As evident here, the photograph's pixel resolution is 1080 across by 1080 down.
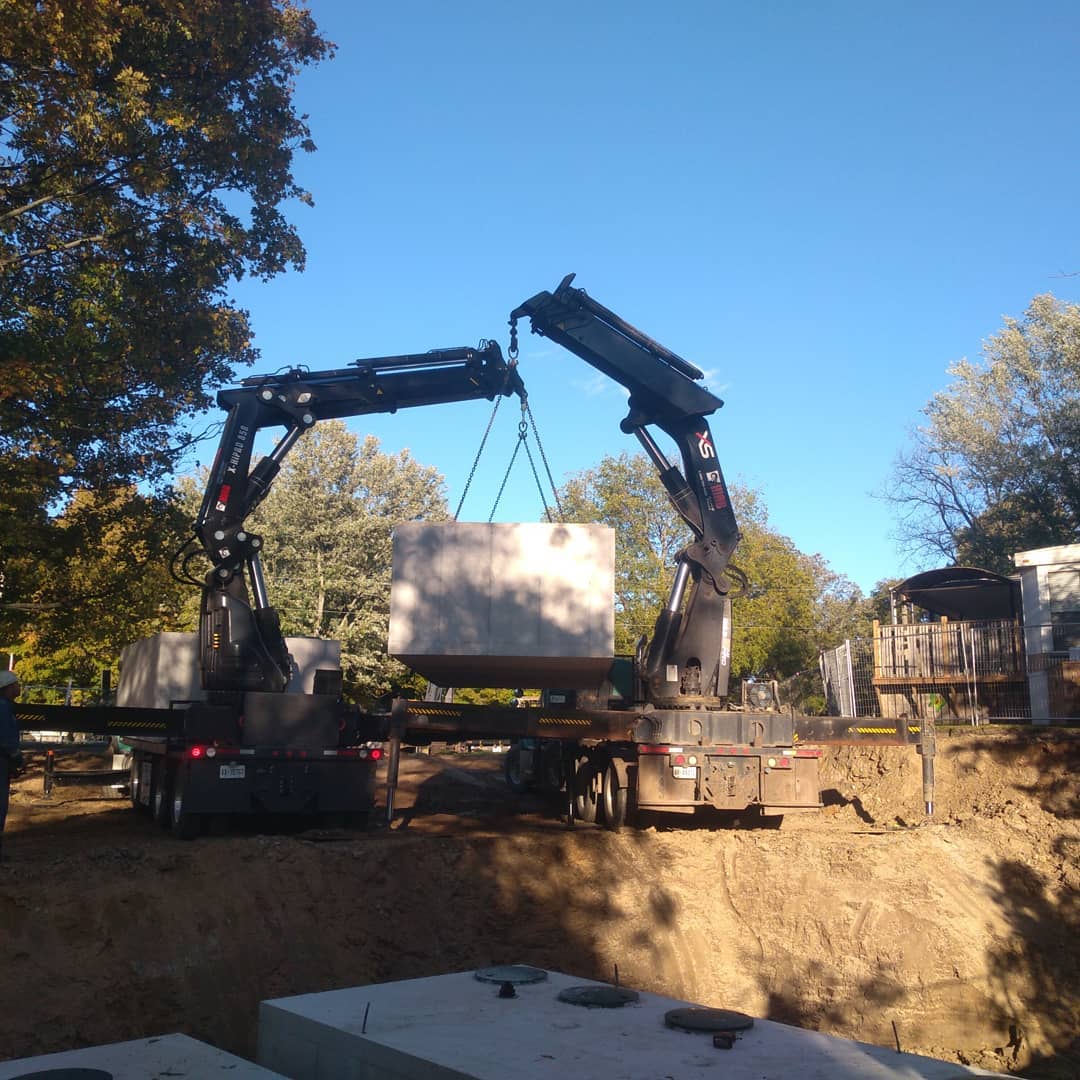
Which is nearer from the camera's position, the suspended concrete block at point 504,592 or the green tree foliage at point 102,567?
the suspended concrete block at point 504,592

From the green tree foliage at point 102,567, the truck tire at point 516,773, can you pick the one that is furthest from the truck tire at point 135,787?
the truck tire at point 516,773

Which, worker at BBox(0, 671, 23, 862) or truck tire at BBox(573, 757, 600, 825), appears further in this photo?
truck tire at BBox(573, 757, 600, 825)

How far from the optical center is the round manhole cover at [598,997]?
5086mm

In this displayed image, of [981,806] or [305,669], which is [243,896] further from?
[981,806]

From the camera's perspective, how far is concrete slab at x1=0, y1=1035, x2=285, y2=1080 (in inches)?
159

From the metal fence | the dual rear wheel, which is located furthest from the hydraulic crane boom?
the metal fence

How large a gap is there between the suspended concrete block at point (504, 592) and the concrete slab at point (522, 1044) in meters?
9.12

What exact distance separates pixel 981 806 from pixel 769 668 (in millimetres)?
29447

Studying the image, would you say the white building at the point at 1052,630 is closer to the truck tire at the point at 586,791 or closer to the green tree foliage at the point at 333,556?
the truck tire at the point at 586,791

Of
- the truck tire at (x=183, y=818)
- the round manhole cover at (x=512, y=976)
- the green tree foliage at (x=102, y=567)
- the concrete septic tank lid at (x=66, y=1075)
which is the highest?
the green tree foliage at (x=102, y=567)

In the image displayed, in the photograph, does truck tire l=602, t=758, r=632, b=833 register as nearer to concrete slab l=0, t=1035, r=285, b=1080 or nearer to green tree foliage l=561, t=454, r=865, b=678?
concrete slab l=0, t=1035, r=285, b=1080

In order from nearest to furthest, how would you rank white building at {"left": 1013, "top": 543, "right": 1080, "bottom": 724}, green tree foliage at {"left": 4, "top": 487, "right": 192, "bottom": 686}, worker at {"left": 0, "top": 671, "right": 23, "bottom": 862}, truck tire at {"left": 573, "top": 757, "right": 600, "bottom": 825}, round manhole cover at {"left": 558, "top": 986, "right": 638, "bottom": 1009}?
1. round manhole cover at {"left": 558, "top": 986, "right": 638, "bottom": 1009}
2. worker at {"left": 0, "top": 671, "right": 23, "bottom": 862}
3. truck tire at {"left": 573, "top": 757, "right": 600, "bottom": 825}
4. green tree foliage at {"left": 4, "top": 487, "right": 192, "bottom": 686}
5. white building at {"left": 1013, "top": 543, "right": 1080, "bottom": 724}

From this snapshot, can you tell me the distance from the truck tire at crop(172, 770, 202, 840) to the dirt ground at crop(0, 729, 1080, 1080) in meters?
0.20

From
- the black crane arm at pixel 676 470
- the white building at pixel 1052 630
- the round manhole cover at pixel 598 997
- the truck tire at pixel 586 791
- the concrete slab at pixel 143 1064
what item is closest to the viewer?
the concrete slab at pixel 143 1064
